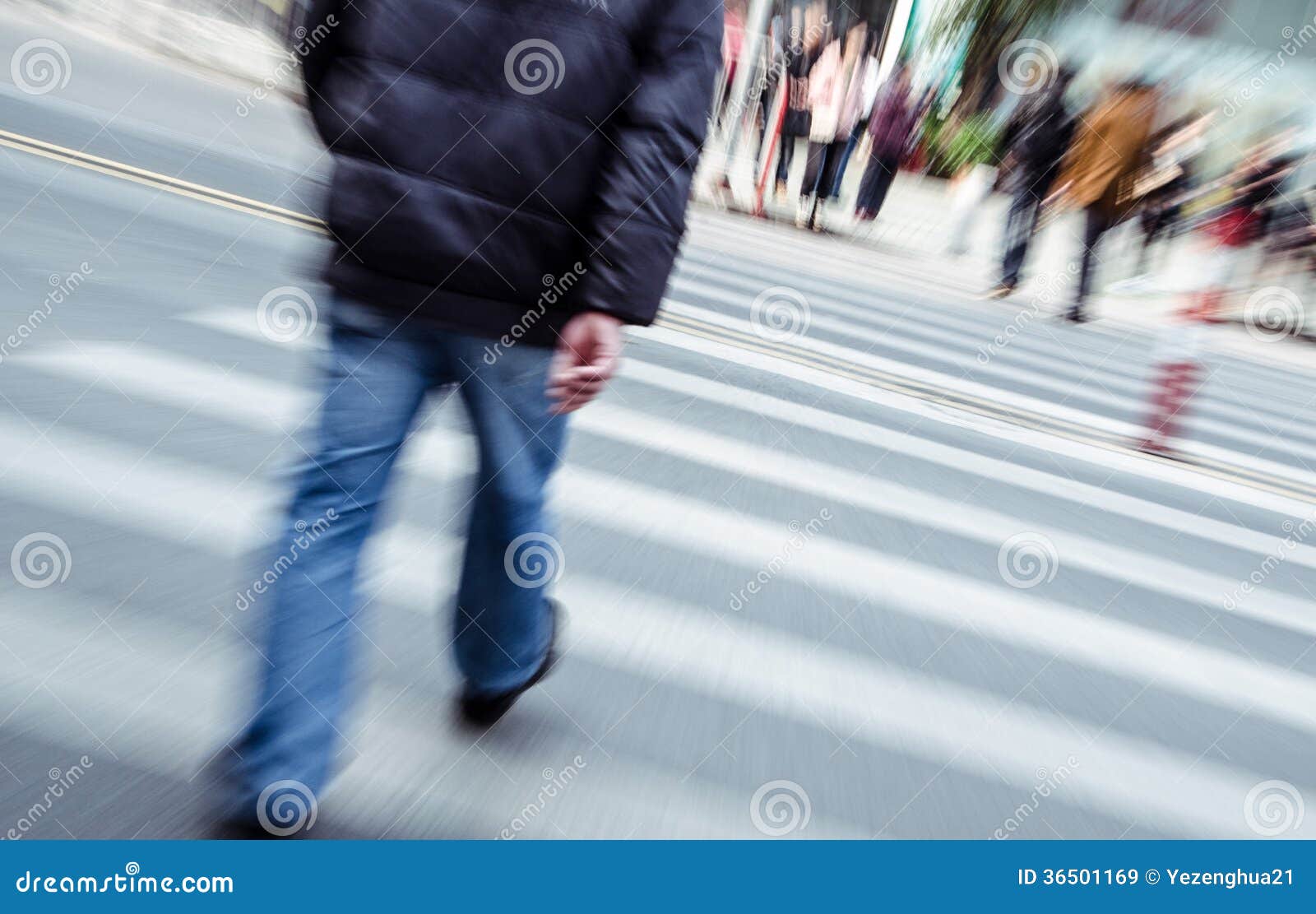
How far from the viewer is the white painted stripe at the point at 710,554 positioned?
3.61m

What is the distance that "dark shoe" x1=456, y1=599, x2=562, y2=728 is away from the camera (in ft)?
9.29

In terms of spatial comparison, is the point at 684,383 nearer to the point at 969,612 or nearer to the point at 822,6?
the point at 969,612

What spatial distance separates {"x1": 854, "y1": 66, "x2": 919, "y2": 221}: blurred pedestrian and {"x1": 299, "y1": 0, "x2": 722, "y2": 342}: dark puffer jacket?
43.8ft

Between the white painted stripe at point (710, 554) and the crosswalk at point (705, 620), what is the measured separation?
2 cm

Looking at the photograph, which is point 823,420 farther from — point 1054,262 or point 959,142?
point 959,142

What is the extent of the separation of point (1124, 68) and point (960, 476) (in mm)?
10818

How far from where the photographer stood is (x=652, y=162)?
2.21m

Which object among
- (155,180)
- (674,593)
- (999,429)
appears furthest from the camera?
(155,180)

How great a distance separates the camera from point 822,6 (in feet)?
49.9

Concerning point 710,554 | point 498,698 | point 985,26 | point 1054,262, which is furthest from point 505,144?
point 985,26

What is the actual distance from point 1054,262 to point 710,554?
13.3 meters

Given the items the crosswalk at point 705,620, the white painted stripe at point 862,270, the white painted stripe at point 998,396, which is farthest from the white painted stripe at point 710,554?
the white painted stripe at point 862,270

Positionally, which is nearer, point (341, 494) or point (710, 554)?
point (341, 494)

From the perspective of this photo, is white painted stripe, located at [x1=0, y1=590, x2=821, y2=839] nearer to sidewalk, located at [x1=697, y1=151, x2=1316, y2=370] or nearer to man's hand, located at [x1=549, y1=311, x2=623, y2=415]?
man's hand, located at [x1=549, y1=311, x2=623, y2=415]
